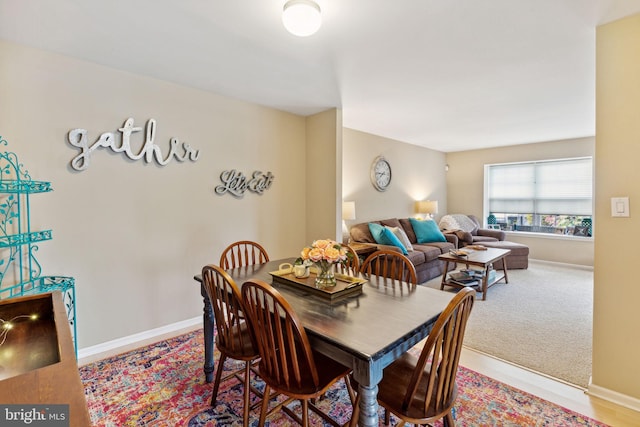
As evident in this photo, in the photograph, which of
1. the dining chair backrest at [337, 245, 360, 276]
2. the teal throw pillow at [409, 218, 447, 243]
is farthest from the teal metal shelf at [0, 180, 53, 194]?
the teal throw pillow at [409, 218, 447, 243]

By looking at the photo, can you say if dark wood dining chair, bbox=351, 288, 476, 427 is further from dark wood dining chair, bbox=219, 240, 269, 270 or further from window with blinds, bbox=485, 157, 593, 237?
window with blinds, bbox=485, 157, 593, 237

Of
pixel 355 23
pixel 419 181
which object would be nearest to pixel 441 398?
pixel 355 23

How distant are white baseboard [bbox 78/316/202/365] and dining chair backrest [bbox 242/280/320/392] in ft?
5.89

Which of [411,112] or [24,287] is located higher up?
[411,112]

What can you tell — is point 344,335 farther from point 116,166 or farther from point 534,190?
point 534,190

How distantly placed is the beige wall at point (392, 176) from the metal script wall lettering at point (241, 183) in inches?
61.7

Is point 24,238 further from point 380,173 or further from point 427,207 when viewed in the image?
point 427,207

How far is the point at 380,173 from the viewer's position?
5.30 metres

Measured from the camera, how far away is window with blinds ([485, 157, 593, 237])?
5.48 meters

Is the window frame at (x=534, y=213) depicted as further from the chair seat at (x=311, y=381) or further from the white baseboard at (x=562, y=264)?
the chair seat at (x=311, y=381)

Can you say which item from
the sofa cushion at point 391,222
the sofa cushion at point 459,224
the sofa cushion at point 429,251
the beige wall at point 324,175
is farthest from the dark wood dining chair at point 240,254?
the sofa cushion at point 459,224

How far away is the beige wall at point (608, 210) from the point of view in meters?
1.78

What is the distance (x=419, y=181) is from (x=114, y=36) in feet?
18.1

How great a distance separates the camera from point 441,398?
125 centimetres
